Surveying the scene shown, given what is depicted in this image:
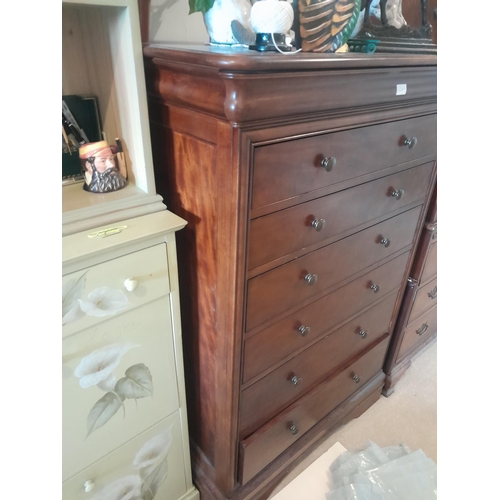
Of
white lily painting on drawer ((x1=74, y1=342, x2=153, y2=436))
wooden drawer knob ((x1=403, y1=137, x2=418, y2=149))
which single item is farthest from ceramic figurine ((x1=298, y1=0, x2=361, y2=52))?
white lily painting on drawer ((x1=74, y1=342, x2=153, y2=436))

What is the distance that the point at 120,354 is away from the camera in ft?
2.68

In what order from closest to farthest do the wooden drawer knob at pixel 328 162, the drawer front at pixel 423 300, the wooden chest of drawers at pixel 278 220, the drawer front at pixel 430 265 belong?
the wooden chest of drawers at pixel 278 220 → the wooden drawer knob at pixel 328 162 → the drawer front at pixel 430 265 → the drawer front at pixel 423 300

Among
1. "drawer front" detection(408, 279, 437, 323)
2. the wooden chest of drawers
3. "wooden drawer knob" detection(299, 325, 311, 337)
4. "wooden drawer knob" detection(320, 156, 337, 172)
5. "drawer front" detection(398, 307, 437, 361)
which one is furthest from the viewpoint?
"drawer front" detection(398, 307, 437, 361)

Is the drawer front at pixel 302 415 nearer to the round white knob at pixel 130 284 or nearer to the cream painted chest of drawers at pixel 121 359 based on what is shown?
the cream painted chest of drawers at pixel 121 359

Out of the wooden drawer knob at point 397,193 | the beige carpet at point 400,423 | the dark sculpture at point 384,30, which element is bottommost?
the beige carpet at point 400,423

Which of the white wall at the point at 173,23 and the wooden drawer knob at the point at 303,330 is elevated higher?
the white wall at the point at 173,23

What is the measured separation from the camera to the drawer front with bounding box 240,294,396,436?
103 cm

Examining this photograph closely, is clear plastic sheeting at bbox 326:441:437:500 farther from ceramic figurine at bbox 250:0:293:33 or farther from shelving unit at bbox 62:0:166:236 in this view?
ceramic figurine at bbox 250:0:293:33

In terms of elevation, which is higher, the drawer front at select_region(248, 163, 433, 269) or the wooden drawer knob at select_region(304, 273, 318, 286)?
the drawer front at select_region(248, 163, 433, 269)

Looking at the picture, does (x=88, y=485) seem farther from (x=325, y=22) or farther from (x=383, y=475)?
(x=325, y=22)

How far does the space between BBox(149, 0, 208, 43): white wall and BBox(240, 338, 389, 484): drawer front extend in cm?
107

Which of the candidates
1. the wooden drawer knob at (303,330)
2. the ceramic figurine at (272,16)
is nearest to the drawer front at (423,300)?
the wooden drawer knob at (303,330)

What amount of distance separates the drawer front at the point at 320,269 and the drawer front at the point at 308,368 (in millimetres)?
213

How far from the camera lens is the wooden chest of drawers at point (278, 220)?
0.67 m
